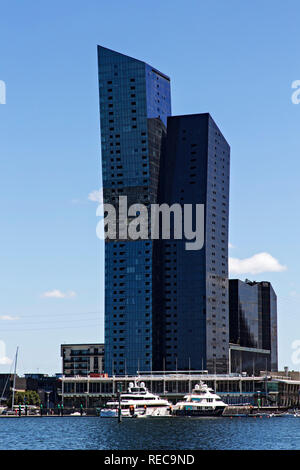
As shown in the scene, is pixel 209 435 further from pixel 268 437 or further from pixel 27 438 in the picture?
pixel 27 438

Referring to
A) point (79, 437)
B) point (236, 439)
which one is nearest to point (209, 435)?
point (236, 439)
